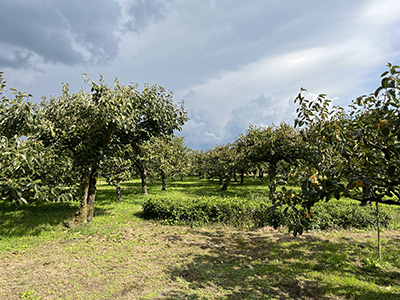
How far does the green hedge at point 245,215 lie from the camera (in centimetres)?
1071

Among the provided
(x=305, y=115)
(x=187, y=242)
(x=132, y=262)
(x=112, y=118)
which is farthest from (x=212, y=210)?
(x=305, y=115)

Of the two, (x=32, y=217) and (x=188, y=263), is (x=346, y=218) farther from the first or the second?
(x=32, y=217)

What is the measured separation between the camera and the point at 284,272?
20.7ft

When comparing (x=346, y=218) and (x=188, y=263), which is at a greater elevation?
(x=346, y=218)

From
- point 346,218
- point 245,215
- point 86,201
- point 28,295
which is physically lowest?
point 28,295

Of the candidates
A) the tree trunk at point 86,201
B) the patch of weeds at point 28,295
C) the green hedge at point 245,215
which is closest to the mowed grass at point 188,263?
the patch of weeds at point 28,295

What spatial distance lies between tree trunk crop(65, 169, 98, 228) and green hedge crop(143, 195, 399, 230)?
3037 millimetres

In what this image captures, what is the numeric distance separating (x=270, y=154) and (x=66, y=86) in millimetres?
14197

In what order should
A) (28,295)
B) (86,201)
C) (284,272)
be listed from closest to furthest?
(28,295) → (284,272) → (86,201)

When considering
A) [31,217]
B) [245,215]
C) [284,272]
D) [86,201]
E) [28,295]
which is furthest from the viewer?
[31,217]

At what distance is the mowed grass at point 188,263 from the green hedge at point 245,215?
60cm

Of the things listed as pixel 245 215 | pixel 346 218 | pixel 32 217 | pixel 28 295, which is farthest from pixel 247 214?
pixel 32 217

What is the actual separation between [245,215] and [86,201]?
744 centimetres

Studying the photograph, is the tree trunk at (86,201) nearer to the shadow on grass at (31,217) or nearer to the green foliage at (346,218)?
the shadow on grass at (31,217)
